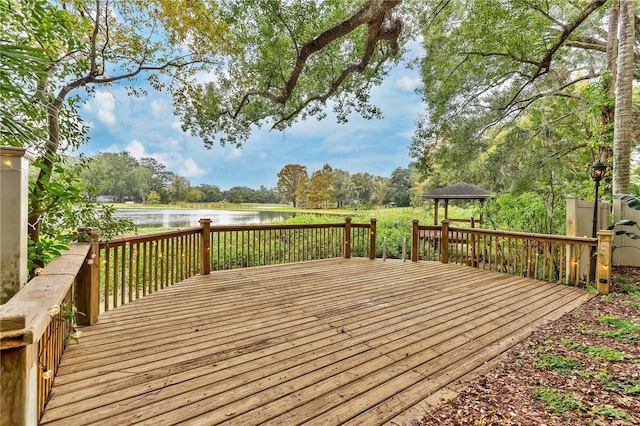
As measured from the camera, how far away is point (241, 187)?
22.5m

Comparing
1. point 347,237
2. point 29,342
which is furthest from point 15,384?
point 347,237

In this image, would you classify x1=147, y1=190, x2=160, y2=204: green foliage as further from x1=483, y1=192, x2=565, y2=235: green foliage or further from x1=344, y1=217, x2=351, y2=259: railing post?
x1=483, y1=192, x2=565, y2=235: green foliage

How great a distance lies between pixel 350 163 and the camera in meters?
33.5

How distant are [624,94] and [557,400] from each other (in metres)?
5.92

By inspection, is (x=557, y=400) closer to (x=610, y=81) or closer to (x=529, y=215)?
(x=529, y=215)

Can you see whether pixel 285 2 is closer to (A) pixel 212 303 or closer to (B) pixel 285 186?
(A) pixel 212 303

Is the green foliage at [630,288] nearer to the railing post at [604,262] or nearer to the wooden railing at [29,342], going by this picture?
the railing post at [604,262]

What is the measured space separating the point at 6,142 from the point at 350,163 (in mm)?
32623

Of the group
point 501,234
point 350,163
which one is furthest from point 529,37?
point 350,163

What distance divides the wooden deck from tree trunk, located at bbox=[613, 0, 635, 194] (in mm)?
2641

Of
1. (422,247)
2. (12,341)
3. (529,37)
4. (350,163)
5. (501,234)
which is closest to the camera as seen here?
(12,341)

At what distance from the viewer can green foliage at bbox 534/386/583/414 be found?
1700 millimetres

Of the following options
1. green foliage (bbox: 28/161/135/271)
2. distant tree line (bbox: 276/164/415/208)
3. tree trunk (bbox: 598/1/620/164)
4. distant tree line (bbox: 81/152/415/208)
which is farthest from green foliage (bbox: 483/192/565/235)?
distant tree line (bbox: 276/164/415/208)

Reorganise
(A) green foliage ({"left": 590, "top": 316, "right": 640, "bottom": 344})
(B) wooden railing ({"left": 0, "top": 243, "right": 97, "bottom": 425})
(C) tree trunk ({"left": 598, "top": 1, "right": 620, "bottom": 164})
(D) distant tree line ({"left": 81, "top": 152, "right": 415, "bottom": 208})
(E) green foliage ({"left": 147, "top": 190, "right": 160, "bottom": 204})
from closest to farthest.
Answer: (B) wooden railing ({"left": 0, "top": 243, "right": 97, "bottom": 425}) → (A) green foliage ({"left": 590, "top": 316, "right": 640, "bottom": 344}) → (C) tree trunk ({"left": 598, "top": 1, "right": 620, "bottom": 164}) → (D) distant tree line ({"left": 81, "top": 152, "right": 415, "bottom": 208}) → (E) green foliage ({"left": 147, "top": 190, "right": 160, "bottom": 204})
